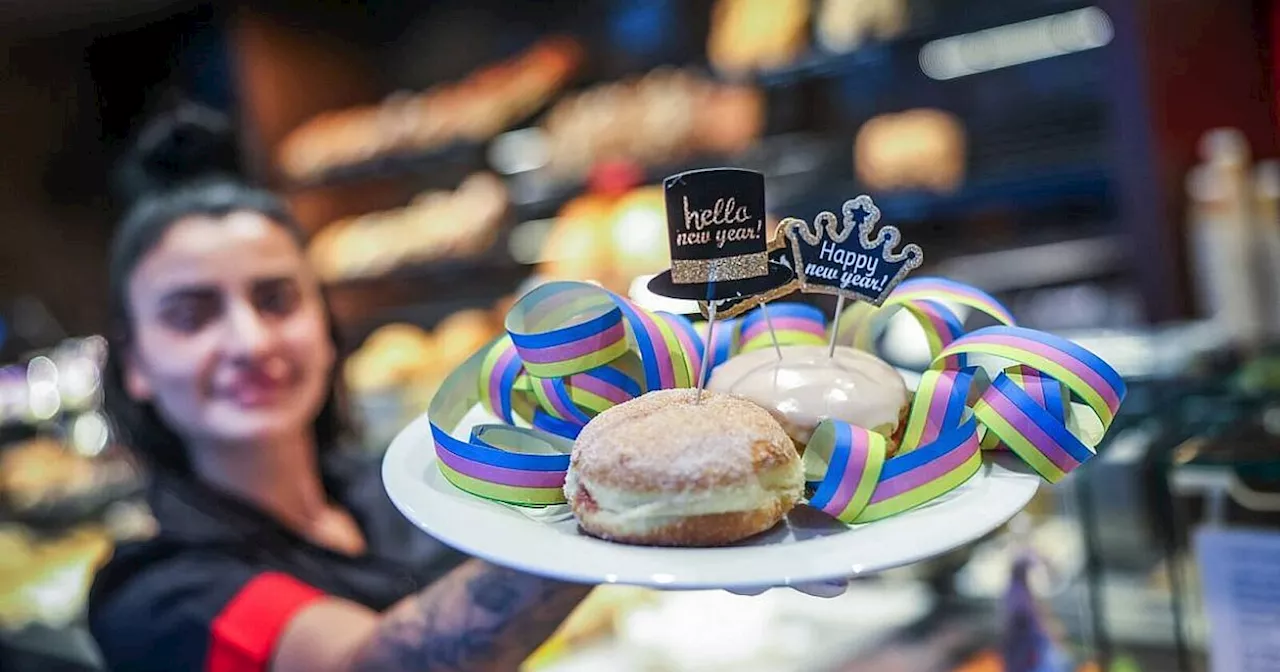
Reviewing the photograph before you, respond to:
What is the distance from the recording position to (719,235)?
76cm

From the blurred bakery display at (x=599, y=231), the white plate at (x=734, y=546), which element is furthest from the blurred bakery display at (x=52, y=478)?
the white plate at (x=734, y=546)

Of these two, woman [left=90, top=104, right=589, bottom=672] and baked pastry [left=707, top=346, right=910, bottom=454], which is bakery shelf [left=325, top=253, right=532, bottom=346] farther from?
baked pastry [left=707, top=346, right=910, bottom=454]

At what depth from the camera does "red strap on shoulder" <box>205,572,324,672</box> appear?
1369mm

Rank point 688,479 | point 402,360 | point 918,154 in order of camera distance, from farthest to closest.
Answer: point 402,360 → point 918,154 → point 688,479

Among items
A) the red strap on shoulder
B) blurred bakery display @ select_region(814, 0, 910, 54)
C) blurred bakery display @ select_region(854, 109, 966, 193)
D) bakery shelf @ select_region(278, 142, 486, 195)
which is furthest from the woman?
bakery shelf @ select_region(278, 142, 486, 195)

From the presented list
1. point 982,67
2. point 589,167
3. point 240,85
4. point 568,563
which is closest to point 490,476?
point 568,563

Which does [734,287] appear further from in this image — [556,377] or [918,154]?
[918,154]

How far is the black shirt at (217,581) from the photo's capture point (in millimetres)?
1402

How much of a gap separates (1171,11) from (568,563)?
2235 mm

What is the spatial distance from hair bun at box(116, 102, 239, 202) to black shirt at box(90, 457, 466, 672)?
52 centimetres

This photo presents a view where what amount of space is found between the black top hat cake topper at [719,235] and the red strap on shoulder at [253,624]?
904mm

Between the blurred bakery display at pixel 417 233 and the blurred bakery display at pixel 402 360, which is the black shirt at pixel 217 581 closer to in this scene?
the blurred bakery display at pixel 402 360

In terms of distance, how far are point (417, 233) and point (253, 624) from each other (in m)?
2.87

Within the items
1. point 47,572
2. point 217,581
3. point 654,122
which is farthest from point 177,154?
point 654,122
